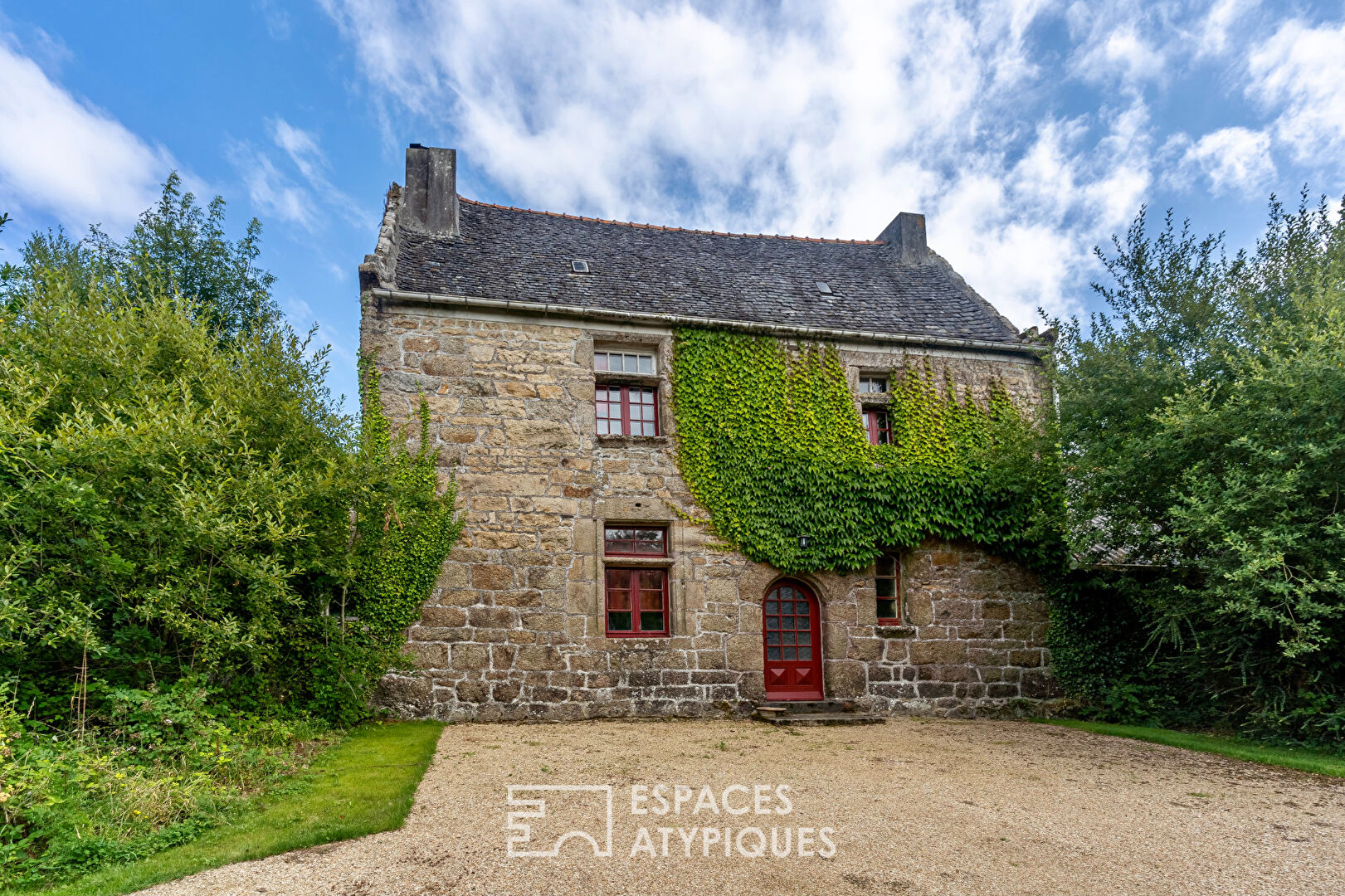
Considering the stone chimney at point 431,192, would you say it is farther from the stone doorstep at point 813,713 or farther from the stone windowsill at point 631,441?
the stone doorstep at point 813,713

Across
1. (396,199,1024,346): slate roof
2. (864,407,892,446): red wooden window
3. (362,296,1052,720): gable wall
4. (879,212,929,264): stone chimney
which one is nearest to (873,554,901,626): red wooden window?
(362,296,1052,720): gable wall

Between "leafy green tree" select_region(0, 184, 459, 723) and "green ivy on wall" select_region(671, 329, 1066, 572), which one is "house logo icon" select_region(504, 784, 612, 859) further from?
"green ivy on wall" select_region(671, 329, 1066, 572)

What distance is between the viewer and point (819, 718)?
33.1 feet

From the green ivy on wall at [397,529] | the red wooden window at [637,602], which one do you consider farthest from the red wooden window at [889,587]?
the green ivy on wall at [397,529]

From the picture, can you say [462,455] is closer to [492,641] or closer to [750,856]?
[492,641]

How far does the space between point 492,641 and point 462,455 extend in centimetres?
254

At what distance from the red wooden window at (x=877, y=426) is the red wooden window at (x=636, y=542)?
3801mm

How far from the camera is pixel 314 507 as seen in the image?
324 inches

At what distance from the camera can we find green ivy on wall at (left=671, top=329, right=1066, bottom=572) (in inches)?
430

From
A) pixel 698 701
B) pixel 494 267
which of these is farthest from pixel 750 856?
pixel 494 267

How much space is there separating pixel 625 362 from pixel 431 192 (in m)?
4.76

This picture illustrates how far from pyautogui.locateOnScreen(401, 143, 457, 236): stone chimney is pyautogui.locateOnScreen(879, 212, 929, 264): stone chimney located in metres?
8.89

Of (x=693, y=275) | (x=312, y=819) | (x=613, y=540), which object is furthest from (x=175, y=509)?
(x=693, y=275)

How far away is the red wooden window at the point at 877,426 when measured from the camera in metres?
12.0
